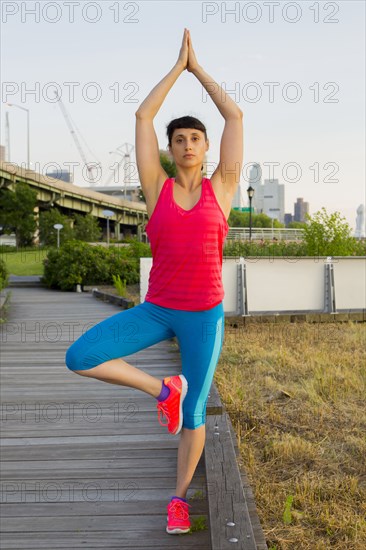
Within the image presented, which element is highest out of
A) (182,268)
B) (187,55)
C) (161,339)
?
(187,55)

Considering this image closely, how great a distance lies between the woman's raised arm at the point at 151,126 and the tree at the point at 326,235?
15622 millimetres

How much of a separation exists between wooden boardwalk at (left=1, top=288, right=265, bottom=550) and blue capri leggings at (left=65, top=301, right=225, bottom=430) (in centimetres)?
62

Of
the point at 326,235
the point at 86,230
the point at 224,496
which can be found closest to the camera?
the point at 224,496

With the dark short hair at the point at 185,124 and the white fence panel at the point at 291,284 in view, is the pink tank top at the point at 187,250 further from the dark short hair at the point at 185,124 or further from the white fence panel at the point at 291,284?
the white fence panel at the point at 291,284

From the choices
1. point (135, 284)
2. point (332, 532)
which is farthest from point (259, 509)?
point (135, 284)

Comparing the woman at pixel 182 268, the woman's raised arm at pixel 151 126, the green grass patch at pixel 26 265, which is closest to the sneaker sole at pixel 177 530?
the woman at pixel 182 268

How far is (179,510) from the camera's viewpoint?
298 cm

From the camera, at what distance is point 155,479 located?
3854mm

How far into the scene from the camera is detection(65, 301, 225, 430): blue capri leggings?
2.54 meters

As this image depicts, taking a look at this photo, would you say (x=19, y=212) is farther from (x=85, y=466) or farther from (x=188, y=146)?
(x=188, y=146)

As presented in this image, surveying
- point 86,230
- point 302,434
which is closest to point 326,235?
point 302,434

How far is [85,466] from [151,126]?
2.36 meters

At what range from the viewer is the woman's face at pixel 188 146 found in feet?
8.77

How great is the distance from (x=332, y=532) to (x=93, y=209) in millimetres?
59045
